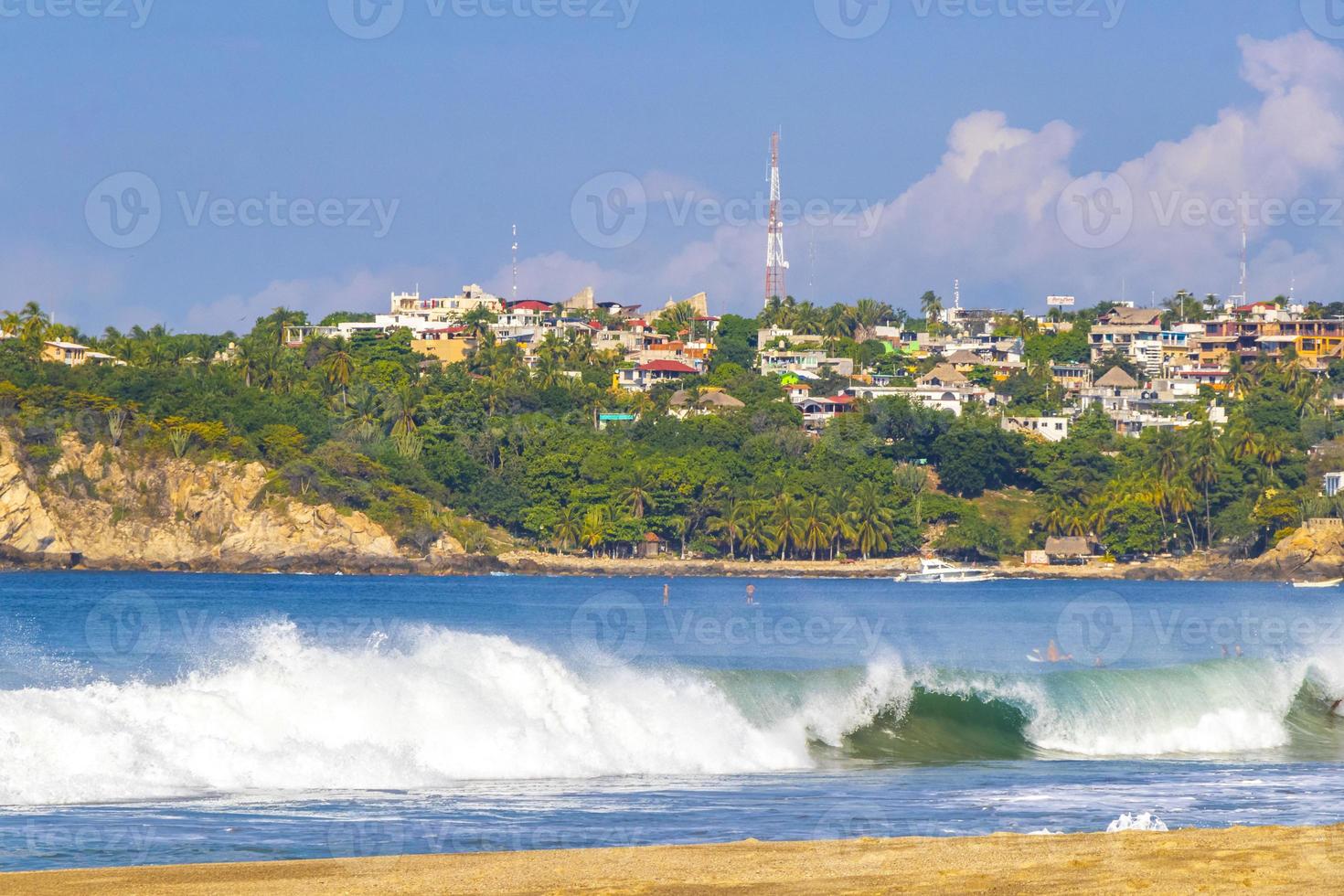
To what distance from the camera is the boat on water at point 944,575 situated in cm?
11009

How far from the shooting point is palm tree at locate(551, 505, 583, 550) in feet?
383

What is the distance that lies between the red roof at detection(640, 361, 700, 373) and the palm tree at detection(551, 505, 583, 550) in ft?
119

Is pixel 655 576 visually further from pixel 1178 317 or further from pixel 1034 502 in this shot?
pixel 1178 317

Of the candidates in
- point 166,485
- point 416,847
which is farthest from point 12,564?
point 416,847

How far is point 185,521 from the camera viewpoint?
106312 millimetres

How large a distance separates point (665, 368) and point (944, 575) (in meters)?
47.5

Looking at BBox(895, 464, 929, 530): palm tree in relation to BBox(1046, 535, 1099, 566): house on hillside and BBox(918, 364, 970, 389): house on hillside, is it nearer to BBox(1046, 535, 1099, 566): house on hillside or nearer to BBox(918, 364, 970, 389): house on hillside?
BBox(1046, 535, 1099, 566): house on hillside

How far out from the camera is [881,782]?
21.4 metres

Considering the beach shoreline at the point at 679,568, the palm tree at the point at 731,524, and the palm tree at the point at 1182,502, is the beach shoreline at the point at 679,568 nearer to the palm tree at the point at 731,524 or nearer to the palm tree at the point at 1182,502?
the palm tree at the point at 731,524

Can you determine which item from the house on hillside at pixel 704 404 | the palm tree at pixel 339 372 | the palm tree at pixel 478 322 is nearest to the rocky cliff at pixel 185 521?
the palm tree at pixel 339 372

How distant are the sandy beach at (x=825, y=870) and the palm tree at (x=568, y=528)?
102m

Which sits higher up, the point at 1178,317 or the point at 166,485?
the point at 1178,317

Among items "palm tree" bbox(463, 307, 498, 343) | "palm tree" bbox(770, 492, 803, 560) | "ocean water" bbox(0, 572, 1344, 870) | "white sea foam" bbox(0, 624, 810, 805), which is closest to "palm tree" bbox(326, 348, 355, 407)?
"palm tree" bbox(463, 307, 498, 343)

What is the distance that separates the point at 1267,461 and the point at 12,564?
85.5 m
